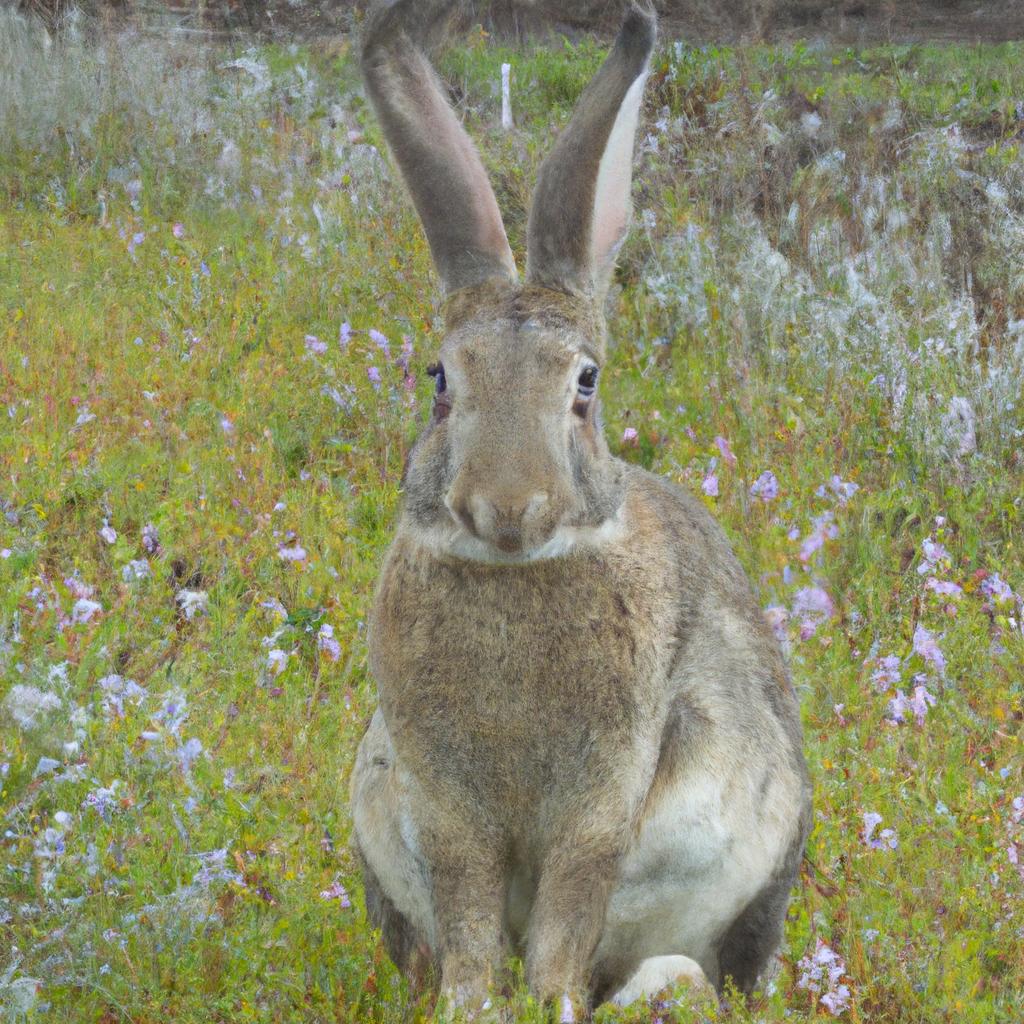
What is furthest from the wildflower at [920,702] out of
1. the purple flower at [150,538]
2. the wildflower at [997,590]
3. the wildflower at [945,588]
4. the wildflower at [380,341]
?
the wildflower at [380,341]

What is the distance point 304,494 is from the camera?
6914mm

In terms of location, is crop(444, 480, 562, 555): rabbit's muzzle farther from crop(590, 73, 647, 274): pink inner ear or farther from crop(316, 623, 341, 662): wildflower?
crop(316, 623, 341, 662): wildflower

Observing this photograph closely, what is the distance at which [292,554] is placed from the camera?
20.5ft

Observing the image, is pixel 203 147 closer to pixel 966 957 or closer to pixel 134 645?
pixel 134 645

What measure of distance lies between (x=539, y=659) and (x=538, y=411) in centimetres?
60

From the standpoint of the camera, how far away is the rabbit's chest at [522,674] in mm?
3756

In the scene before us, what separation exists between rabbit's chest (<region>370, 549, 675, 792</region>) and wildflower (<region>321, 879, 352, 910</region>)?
0.92 metres

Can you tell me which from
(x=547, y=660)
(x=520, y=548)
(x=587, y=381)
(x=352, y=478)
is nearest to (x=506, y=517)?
(x=520, y=548)

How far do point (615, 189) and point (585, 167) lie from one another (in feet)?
1.17

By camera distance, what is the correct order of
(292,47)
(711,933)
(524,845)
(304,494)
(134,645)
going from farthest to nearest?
(292,47) < (304,494) < (134,645) < (711,933) < (524,845)

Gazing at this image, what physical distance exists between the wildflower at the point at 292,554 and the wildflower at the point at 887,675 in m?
2.25

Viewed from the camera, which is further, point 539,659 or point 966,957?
point 966,957

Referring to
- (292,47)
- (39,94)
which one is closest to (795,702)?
(39,94)

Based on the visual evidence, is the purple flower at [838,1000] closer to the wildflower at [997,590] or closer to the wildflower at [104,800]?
the wildflower at [104,800]
